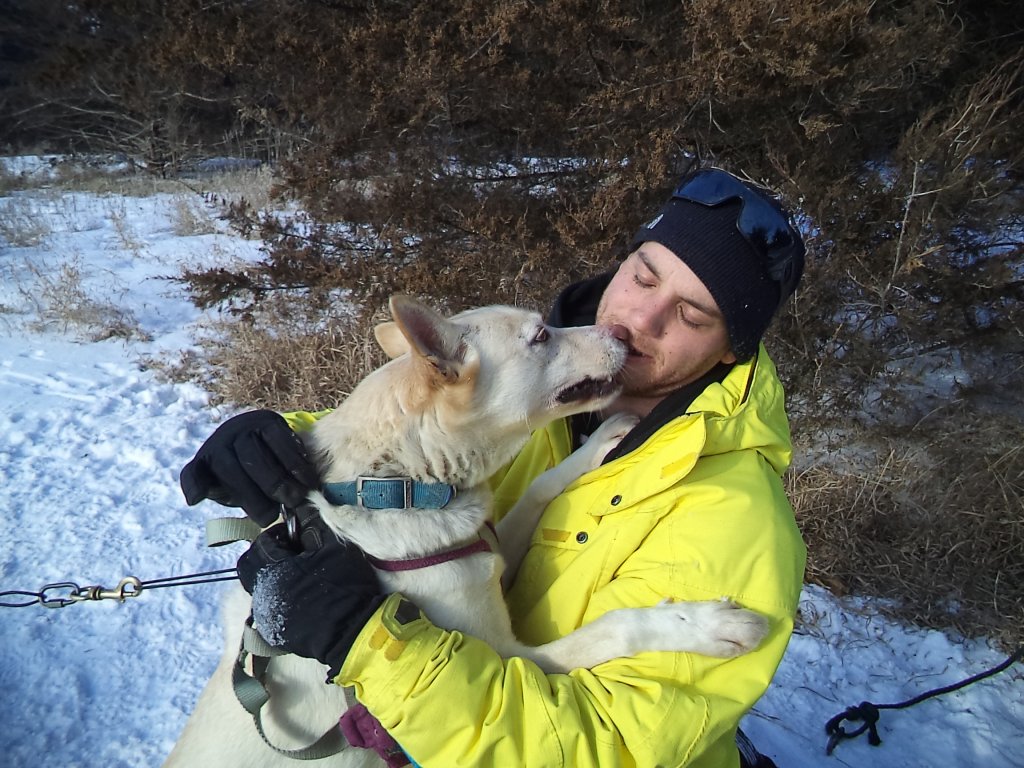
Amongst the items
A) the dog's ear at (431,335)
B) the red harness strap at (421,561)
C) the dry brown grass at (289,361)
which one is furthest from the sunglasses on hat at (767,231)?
the dry brown grass at (289,361)

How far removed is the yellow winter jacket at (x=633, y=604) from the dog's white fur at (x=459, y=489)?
86 mm

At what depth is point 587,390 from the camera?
2355 mm

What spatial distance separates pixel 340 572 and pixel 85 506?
3.53m

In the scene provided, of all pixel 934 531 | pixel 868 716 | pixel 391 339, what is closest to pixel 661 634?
pixel 391 339

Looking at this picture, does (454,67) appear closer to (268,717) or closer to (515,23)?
(515,23)

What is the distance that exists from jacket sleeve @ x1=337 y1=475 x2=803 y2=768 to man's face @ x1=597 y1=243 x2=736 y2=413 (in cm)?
77

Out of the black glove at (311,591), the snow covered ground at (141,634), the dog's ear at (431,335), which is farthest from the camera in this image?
the snow covered ground at (141,634)

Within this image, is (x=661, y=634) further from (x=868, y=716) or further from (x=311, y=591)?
(x=868, y=716)

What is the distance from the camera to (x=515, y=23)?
4.58 metres

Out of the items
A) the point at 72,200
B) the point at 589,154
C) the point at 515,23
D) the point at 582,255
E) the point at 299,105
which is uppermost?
the point at 515,23

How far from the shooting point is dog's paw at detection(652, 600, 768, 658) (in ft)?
5.16

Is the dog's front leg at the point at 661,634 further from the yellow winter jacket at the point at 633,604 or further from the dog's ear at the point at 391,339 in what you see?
the dog's ear at the point at 391,339

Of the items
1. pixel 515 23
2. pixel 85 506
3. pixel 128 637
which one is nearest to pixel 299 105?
pixel 515 23

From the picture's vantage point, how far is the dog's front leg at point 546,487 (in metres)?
2.23
